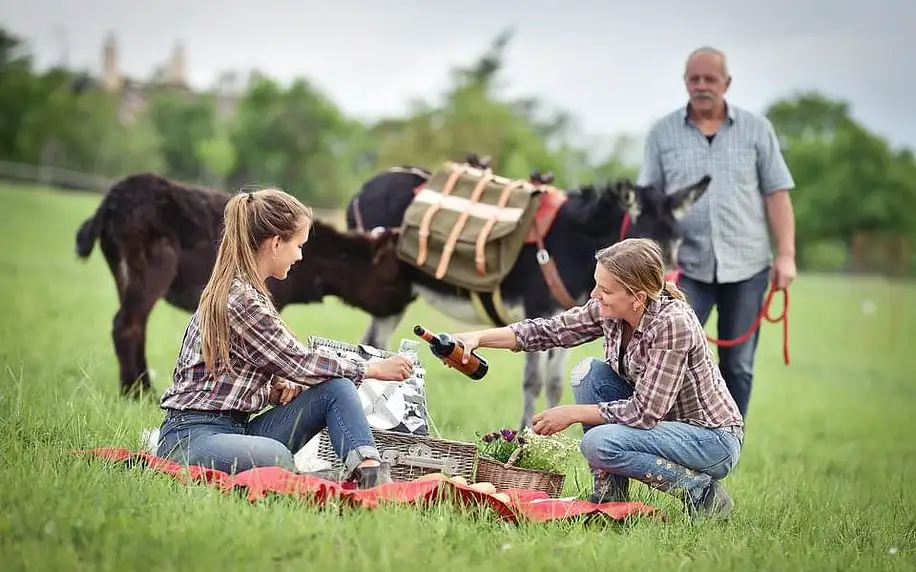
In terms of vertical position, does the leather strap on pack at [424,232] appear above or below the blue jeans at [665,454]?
above

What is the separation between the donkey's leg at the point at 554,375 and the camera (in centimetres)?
858

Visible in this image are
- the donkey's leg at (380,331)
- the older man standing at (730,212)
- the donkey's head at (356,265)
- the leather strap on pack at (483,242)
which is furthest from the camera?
the donkey's leg at (380,331)

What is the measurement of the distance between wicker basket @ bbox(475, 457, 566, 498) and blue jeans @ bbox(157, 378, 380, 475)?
0.62 meters

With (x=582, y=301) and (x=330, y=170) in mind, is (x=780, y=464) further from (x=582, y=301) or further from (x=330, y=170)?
(x=330, y=170)

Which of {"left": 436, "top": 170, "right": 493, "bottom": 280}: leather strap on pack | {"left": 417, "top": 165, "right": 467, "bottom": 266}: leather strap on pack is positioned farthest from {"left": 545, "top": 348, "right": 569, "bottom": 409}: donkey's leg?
{"left": 417, "top": 165, "right": 467, "bottom": 266}: leather strap on pack

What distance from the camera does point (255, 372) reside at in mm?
5090

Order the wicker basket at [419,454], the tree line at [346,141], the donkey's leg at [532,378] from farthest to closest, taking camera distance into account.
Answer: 1. the tree line at [346,141]
2. the donkey's leg at [532,378]
3. the wicker basket at [419,454]

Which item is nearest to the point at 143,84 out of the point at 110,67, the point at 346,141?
the point at 110,67

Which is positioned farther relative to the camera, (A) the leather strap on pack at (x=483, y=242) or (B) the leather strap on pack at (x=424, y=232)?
(B) the leather strap on pack at (x=424, y=232)

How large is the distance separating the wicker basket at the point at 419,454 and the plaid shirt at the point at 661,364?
1.86 feet

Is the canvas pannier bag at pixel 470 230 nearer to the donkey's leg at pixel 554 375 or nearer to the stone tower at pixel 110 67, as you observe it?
the donkey's leg at pixel 554 375

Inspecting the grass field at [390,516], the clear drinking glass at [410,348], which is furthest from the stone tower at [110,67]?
the clear drinking glass at [410,348]

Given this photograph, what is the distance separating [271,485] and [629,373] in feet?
5.43

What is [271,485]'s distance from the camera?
4.64 meters
